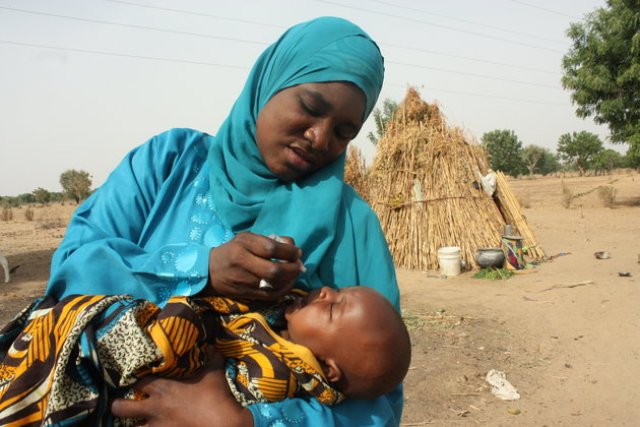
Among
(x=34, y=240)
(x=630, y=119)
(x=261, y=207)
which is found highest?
(x=630, y=119)

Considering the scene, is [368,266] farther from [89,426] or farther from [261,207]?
[89,426]

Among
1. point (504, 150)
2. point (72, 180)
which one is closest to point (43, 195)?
point (72, 180)

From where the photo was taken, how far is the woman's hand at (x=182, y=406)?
1196mm

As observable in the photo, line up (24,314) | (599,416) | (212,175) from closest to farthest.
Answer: (24,314), (212,175), (599,416)

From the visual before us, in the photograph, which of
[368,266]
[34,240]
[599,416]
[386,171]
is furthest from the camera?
[34,240]

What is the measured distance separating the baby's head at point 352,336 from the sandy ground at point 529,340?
9.47 ft

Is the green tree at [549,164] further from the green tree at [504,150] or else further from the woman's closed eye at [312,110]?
the woman's closed eye at [312,110]

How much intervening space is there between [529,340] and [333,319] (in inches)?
198

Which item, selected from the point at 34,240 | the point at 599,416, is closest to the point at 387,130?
the point at 599,416

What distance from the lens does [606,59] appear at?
1691 cm

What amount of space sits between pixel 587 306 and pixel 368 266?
20.8 ft

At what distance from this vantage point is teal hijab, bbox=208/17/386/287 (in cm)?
158

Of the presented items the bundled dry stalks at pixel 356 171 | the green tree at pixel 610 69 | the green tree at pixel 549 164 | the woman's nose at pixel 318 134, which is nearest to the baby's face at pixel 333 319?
the woman's nose at pixel 318 134

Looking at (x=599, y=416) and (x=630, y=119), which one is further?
(x=630, y=119)
